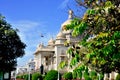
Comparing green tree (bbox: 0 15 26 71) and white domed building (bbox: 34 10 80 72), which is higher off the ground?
white domed building (bbox: 34 10 80 72)

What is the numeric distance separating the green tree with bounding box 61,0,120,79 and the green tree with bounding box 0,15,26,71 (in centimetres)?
2238

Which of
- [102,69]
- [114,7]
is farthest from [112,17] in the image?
[102,69]

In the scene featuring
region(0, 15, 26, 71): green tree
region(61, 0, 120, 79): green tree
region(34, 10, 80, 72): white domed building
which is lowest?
region(61, 0, 120, 79): green tree

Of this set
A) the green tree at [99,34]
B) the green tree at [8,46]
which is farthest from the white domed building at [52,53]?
the green tree at [99,34]

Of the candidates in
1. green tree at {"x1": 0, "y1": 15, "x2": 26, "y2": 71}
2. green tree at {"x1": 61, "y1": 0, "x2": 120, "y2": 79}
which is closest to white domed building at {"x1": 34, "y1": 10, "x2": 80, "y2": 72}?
green tree at {"x1": 0, "y1": 15, "x2": 26, "y2": 71}

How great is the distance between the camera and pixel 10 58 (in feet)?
116

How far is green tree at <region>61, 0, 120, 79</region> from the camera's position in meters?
11.0

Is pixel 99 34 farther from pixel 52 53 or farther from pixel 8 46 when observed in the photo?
pixel 52 53

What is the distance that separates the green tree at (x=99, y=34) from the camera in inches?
433

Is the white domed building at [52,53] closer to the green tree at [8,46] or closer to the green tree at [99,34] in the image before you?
the green tree at [8,46]

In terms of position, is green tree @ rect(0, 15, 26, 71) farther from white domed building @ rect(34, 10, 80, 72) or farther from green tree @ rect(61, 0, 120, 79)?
white domed building @ rect(34, 10, 80, 72)

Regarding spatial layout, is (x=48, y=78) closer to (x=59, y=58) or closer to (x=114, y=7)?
(x=59, y=58)

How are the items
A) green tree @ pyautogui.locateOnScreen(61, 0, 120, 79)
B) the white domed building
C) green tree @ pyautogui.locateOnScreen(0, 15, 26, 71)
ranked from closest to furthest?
green tree @ pyautogui.locateOnScreen(61, 0, 120, 79)
green tree @ pyautogui.locateOnScreen(0, 15, 26, 71)
the white domed building

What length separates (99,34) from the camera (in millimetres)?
11531
